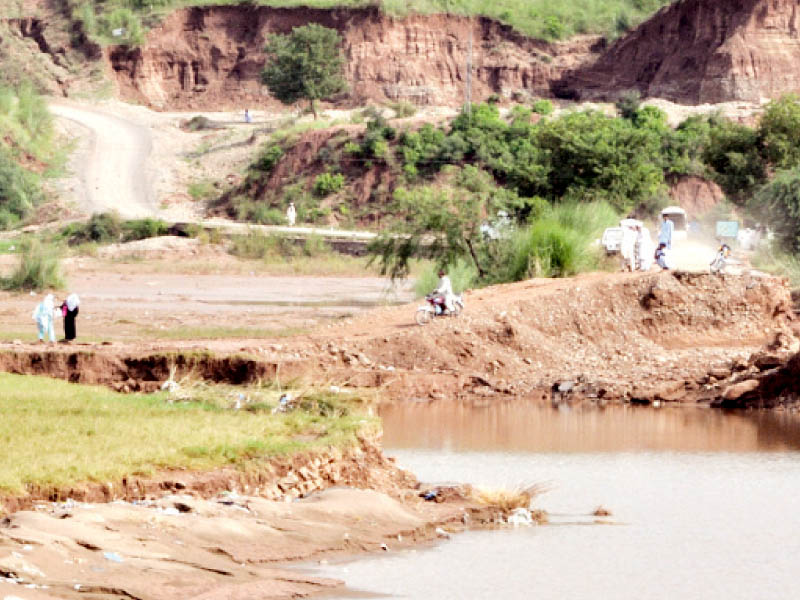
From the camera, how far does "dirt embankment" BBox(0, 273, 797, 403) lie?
27.9 metres

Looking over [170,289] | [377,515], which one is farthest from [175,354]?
[170,289]

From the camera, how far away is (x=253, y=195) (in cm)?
7025

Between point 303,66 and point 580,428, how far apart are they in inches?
2293

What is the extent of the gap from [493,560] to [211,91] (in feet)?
262

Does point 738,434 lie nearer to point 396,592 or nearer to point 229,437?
point 229,437

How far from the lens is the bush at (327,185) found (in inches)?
2704

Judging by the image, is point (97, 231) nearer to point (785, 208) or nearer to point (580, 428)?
point (785, 208)

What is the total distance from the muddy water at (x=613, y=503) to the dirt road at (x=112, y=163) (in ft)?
134

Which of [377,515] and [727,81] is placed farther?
[727,81]

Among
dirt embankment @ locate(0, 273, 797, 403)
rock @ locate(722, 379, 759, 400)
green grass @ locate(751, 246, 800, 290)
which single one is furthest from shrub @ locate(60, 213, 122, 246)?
rock @ locate(722, 379, 759, 400)

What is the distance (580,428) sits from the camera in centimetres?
2586

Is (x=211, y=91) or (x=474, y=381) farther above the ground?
(x=211, y=91)

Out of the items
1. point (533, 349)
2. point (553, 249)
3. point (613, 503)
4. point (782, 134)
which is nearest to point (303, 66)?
point (782, 134)

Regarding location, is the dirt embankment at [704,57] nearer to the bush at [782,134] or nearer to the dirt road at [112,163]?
the dirt road at [112,163]
